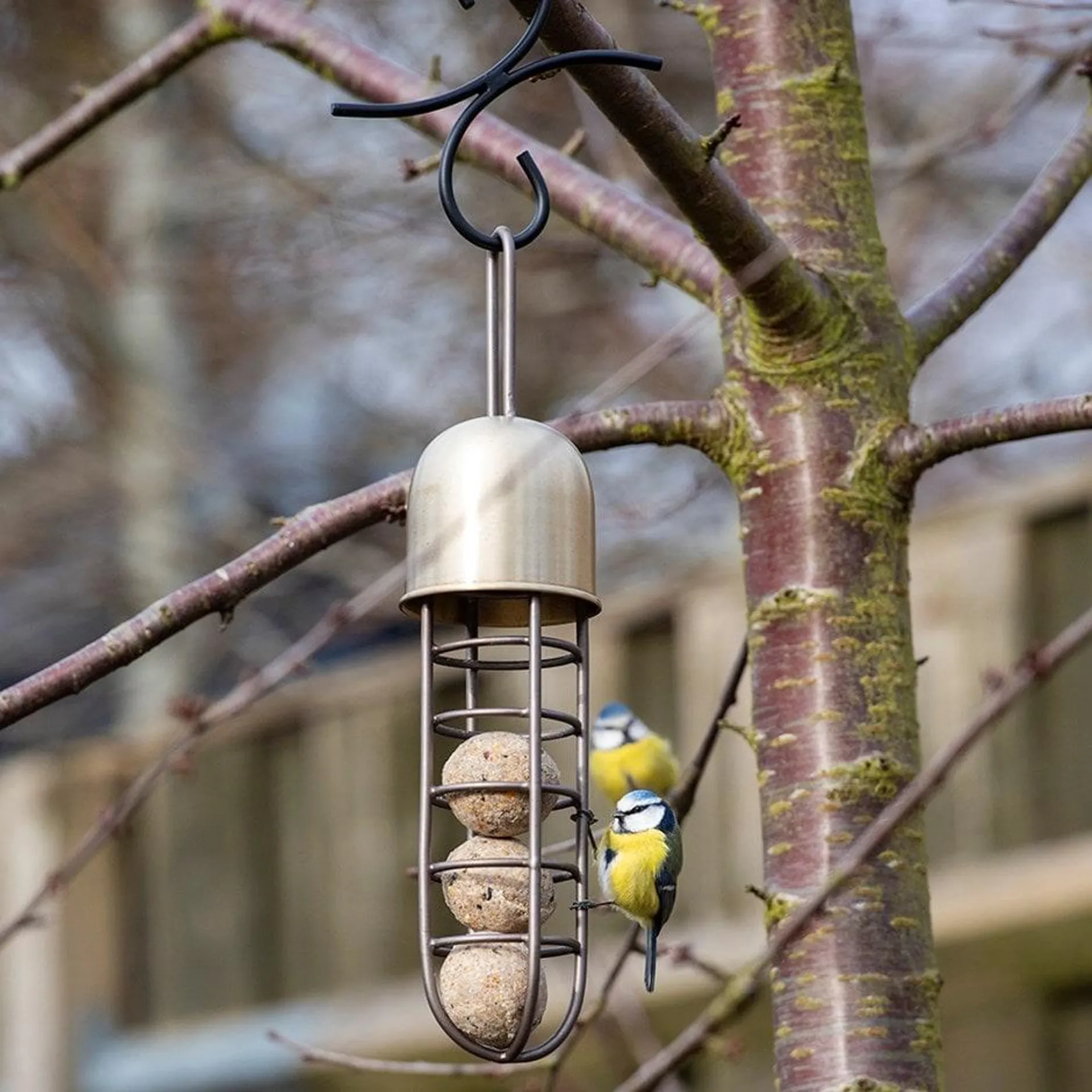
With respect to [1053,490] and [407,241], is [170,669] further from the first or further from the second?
[1053,490]

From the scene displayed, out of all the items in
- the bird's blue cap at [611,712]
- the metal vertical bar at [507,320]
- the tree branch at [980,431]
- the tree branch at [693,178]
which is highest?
the bird's blue cap at [611,712]

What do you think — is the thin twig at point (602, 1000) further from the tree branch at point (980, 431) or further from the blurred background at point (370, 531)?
the blurred background at point (370, 531)

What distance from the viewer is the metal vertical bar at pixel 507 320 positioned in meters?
2.04

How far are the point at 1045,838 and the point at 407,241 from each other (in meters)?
5.39

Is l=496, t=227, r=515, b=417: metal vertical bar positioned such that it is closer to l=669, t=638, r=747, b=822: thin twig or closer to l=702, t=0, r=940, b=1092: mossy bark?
l=702, t=0, r=940, b=1092: mossy bark

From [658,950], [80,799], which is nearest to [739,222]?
[658,950]

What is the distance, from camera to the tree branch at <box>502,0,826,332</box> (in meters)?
1.85

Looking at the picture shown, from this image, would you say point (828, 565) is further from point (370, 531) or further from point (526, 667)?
point (370, 531)

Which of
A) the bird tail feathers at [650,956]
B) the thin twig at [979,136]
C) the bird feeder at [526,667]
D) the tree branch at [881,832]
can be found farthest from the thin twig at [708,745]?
the thin twig at [979,136]

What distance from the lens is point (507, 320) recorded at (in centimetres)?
203

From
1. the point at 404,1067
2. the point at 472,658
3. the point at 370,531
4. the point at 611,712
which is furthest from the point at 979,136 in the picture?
the point at 370,531

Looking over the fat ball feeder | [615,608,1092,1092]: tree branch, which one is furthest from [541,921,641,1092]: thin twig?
[615,608,1092,1092]: tree branch

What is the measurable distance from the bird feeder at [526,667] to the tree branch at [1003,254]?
56cm

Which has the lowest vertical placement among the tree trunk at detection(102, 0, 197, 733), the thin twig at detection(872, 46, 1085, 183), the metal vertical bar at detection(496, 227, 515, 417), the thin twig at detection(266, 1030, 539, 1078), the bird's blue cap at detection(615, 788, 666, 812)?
the thin twig at detection(266, 1030, 539, 1078)
